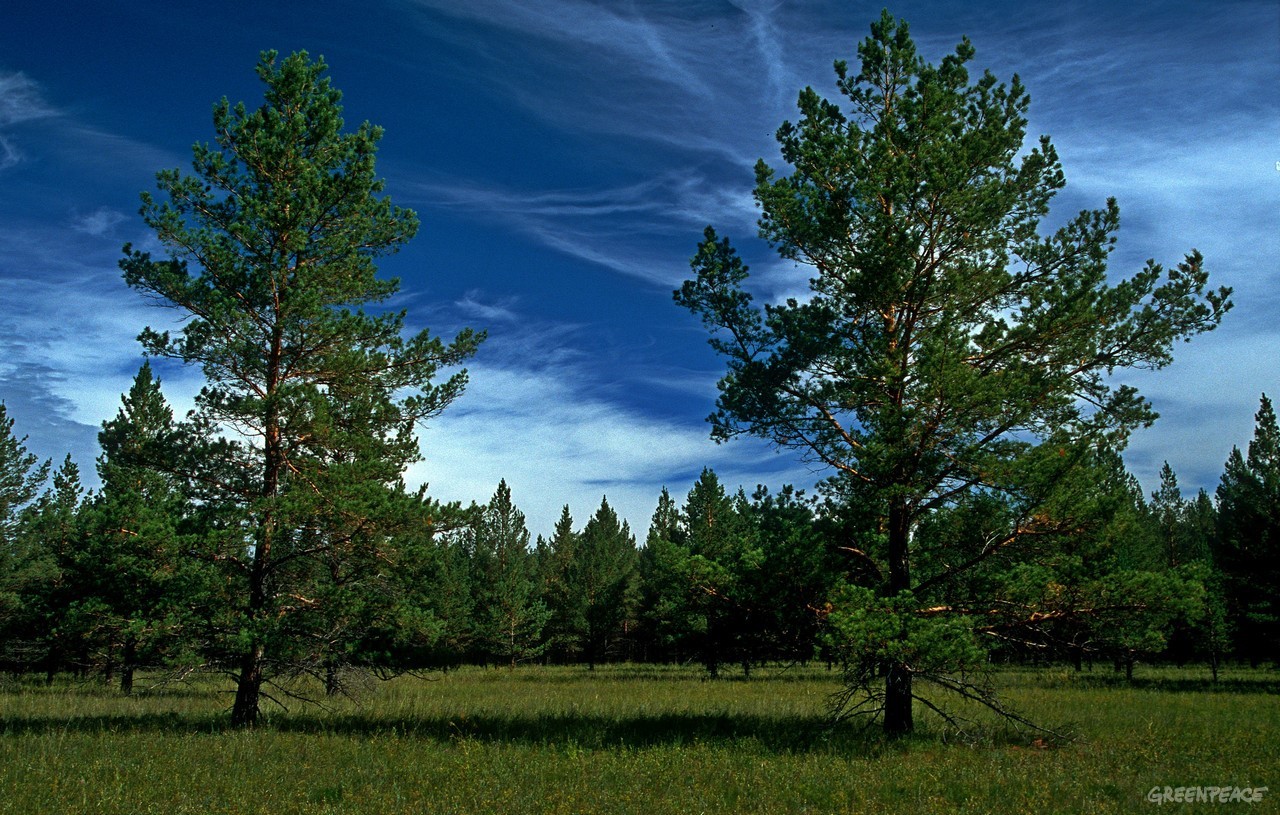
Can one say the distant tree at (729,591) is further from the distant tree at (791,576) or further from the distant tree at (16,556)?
the distant tree at (16,556)

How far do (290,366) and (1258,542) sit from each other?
123 ft

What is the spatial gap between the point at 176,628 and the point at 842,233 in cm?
1466

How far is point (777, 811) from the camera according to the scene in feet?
25.7

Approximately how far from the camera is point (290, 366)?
15000 millimetres

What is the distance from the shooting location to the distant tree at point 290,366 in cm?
1370

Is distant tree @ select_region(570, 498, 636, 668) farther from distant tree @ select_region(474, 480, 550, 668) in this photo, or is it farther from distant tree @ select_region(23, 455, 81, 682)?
distant tree @ select_region(23, 455, 81, 682)

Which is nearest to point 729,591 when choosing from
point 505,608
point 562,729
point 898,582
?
point 898,582

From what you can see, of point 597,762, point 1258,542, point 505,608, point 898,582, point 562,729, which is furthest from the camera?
point 505,608

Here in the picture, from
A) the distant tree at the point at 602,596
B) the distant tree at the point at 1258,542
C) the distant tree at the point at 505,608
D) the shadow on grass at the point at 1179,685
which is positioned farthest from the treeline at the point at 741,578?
the distant tree at the point at 602,596

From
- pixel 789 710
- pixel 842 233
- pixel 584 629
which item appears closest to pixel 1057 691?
pixel 789 710

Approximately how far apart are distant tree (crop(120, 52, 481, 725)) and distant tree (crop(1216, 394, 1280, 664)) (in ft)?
105

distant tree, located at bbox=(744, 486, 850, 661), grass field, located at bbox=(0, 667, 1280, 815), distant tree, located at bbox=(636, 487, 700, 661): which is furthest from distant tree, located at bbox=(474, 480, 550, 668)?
distant tree, located at bbox=(744, 486, 850, 661)

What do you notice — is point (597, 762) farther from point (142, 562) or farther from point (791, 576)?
point (142, 562)

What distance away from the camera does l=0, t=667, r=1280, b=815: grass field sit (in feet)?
27.1
